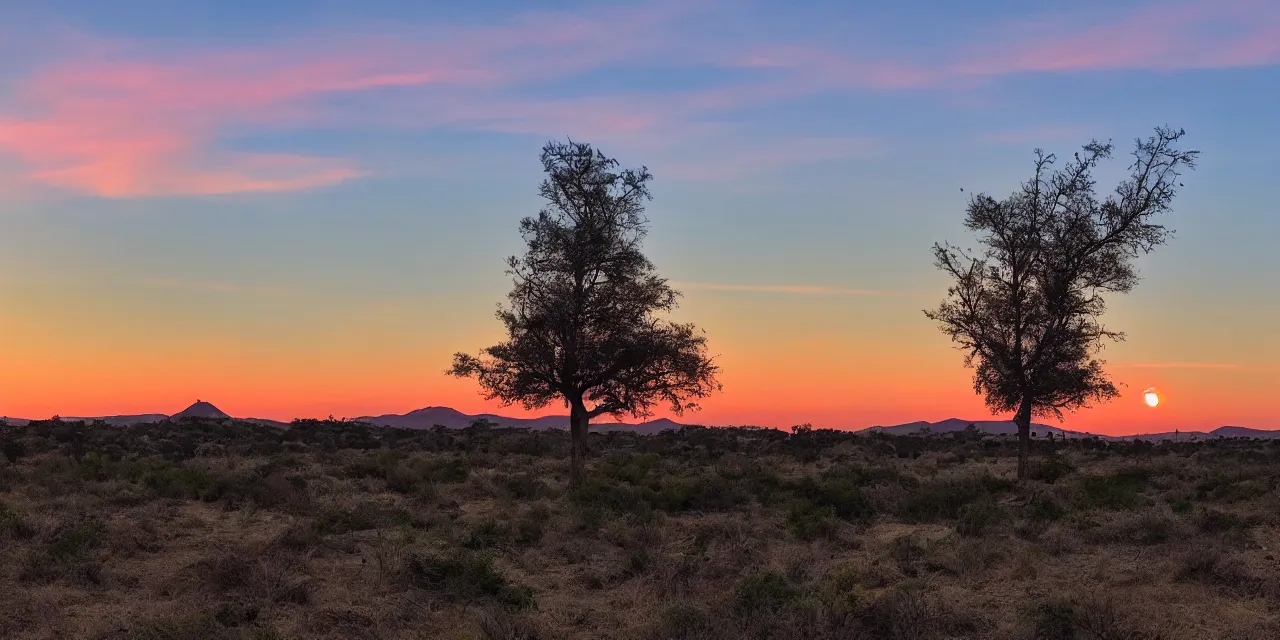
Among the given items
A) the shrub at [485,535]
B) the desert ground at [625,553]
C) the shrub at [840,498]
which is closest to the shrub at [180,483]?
the desert ground at [625,553]

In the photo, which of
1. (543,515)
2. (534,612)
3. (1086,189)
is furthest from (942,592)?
(1086,189)

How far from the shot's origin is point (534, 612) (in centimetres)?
1508

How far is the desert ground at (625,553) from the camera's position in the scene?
45.5ft

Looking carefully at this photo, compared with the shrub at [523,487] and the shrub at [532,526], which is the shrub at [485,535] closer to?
the shrub at [532,526]

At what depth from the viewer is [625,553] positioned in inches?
765

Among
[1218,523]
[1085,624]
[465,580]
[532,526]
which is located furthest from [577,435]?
[1085,624]

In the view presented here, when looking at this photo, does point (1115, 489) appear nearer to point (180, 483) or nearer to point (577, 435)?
point (577, 435)

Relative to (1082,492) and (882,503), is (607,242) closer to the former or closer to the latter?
(882,503)

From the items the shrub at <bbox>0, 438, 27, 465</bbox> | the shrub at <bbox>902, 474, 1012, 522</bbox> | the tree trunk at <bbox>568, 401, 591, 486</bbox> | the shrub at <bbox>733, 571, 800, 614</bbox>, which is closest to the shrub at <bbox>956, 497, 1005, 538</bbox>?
the shrub at <bbox>902, 474, 1012, 522</bbox>

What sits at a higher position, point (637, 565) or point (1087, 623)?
point (1087, 623)

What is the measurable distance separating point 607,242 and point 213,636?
17664mm

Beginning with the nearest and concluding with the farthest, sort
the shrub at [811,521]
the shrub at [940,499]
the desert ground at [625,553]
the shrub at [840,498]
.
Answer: the desert ground at [625,553] < the shrub at [811,521] < the shrub at [940,499] < the shrub at [840,498]

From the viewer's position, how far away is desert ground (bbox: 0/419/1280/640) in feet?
45.5

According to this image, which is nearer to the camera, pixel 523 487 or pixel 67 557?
pixel 67 557
